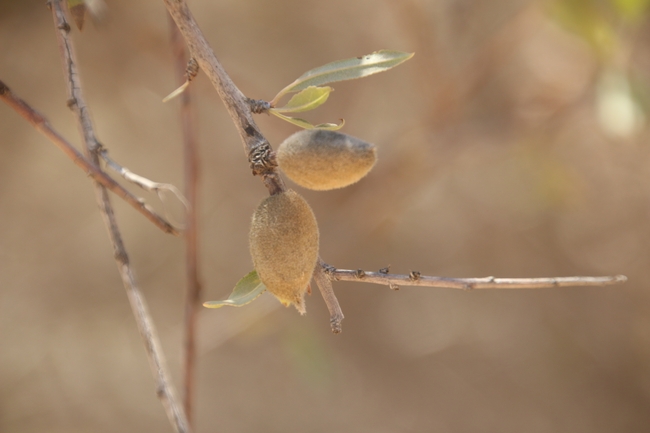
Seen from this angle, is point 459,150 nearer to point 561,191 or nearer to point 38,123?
point 561,191

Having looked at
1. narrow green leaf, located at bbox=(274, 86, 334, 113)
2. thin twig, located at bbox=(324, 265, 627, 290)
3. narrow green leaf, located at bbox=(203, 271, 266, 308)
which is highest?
narrow green leaf, located at bbox=(274, 86, 334, 113)

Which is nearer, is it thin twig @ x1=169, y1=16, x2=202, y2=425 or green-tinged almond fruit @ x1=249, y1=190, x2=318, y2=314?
green-tinged almond fruit @ x1=249, y1=190, x2=318, y2=314

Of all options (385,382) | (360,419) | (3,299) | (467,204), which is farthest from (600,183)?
(3,299)

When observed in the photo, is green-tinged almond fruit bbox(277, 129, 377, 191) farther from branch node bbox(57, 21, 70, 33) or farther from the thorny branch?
branch node bbox(57, 21, 70, 33)

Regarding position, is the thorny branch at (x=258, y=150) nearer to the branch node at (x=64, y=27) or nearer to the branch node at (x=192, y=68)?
the branch node at (x=192, y=68)

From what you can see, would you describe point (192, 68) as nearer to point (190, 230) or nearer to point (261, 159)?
point (261, 159)

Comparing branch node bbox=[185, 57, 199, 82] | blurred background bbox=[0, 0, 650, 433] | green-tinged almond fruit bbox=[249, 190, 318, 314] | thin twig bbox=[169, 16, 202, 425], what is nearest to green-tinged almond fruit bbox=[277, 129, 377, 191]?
green-tinged almond fruit bbox=[249, 190, 318, 314]
